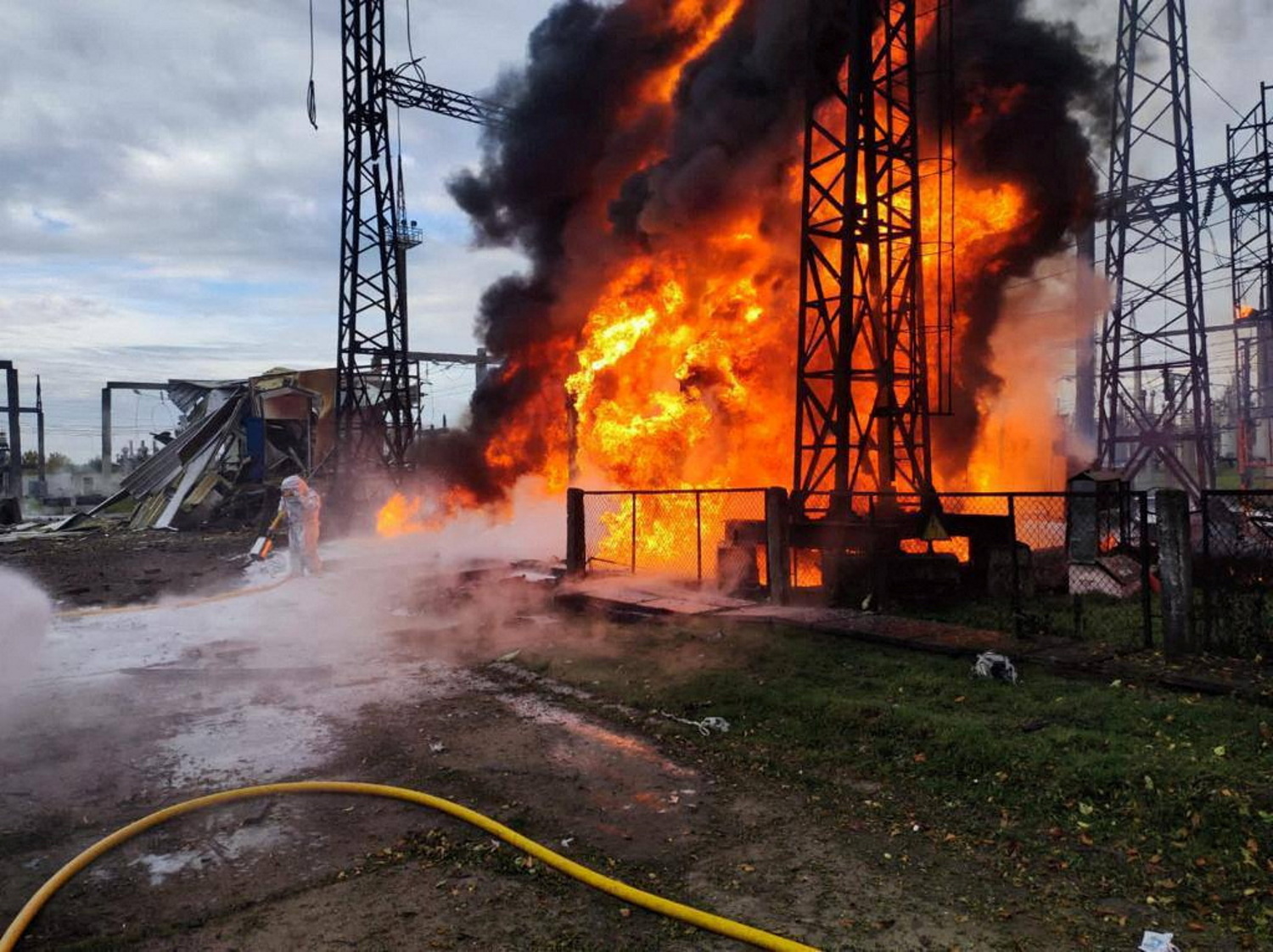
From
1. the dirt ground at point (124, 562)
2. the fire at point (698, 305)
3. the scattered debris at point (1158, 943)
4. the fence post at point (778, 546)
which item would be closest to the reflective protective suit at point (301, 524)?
the dirt ground at point (124, 562)

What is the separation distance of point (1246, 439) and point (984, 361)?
2455 cm

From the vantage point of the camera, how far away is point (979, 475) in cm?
2127

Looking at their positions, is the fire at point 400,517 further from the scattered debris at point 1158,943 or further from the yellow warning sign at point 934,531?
the scattered debris at point 1158,943

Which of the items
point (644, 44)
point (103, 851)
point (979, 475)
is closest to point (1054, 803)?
point (103, 851)

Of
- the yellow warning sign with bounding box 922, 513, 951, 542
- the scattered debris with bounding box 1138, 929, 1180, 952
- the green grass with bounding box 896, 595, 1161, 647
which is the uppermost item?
the yellow warning sign with bounding box 922, 513, 951, 542

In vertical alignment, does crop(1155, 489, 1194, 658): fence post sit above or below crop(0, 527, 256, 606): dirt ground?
above

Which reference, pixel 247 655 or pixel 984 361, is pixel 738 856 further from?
pixel 984 361

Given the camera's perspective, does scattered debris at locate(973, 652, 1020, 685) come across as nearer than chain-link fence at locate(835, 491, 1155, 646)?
Yes

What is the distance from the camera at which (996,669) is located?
25.1ft

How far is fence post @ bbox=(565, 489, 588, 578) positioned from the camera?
44.7 ft

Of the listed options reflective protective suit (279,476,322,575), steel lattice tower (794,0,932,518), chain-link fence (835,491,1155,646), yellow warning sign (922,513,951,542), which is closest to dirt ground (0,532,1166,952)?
chain-link fence (835,491,1155,646)

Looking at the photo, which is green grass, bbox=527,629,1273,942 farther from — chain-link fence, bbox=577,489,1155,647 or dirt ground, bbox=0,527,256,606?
dirt ground, bbox=0,527,256,606

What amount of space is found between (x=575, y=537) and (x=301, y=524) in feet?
18.8

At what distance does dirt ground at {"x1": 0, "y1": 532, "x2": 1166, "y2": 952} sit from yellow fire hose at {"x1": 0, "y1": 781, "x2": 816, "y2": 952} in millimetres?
62
